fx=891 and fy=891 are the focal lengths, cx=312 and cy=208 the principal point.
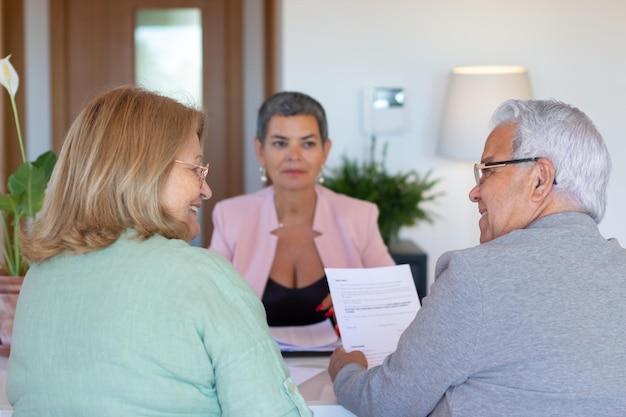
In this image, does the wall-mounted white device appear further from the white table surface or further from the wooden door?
the white table surface

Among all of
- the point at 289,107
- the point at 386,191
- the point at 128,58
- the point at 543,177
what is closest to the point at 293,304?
the point at 289,107

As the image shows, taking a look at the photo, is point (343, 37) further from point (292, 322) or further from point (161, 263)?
point (161, 263)

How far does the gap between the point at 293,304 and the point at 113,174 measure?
1.49 metres

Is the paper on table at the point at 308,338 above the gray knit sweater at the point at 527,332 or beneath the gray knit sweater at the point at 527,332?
beneath

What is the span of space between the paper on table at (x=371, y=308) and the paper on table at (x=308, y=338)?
296mm

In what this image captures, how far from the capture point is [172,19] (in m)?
5.52

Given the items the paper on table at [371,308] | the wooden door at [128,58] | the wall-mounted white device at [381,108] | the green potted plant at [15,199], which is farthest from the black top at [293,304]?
the wooden door at [128,58]

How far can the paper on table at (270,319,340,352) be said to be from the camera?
2385mm

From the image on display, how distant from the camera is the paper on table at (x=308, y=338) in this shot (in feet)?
7.82

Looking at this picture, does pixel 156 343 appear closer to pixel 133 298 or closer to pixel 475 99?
pixel 133 298

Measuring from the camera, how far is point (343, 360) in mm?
2016

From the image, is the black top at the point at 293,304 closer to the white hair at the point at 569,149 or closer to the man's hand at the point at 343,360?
the man's hand at the point at 343,360

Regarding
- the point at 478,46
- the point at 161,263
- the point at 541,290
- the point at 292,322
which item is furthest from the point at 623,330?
the point at 478,46

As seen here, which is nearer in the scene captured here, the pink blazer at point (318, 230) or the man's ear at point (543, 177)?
the man's ear at point (543, 177)
